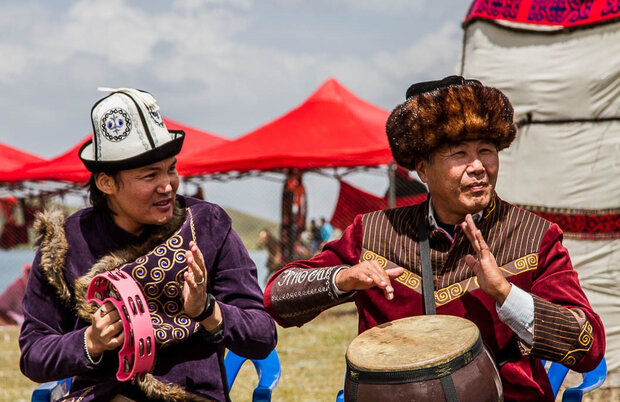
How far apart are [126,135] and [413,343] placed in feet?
3.92

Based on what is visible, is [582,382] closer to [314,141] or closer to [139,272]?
[139,272]

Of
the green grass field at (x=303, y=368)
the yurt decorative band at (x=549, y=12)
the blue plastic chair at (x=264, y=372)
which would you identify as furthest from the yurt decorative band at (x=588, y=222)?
the blue plastic chair at (x=264, y=372)

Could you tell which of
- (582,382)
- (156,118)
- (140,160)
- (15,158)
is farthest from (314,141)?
(140,160)

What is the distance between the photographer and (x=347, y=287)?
8.55ft

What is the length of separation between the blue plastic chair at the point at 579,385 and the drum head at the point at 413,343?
0.61 meters

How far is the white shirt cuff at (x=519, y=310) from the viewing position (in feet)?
7.92

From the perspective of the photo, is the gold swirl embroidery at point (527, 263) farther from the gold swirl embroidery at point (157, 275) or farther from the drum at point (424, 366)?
the gold swirl embroidery at point (157, 275)

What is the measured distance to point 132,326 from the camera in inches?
97.5

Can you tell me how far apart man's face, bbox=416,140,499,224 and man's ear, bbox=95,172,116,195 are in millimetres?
1113

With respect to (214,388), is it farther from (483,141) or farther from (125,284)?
(483,141)

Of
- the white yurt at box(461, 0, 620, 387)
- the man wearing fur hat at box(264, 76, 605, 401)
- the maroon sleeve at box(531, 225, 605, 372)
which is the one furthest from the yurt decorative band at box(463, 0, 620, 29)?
the maroon sleeve at box(531, 225, 605, 372)

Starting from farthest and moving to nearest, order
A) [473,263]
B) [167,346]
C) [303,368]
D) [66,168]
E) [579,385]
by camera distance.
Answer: [66,168], [303,368], [579,385], [167,346], [473,263]

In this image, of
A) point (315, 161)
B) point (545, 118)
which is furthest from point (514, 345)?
point (315, 161)

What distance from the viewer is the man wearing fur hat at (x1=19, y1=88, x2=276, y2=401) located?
271 cm
